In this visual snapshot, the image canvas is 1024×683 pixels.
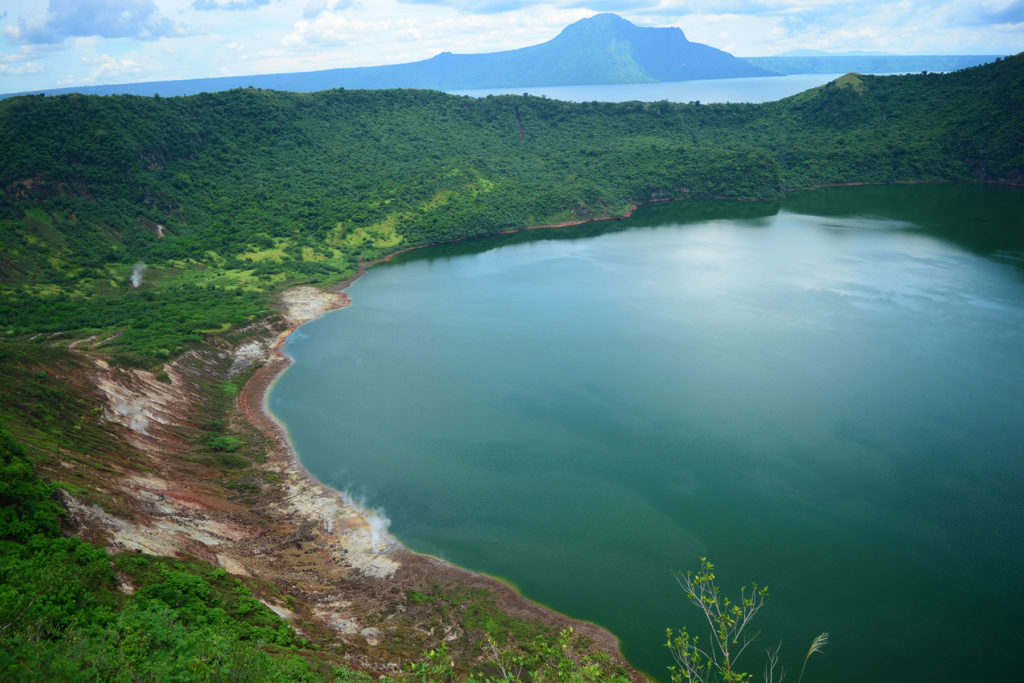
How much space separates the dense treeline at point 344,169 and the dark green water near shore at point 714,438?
48.5 feet

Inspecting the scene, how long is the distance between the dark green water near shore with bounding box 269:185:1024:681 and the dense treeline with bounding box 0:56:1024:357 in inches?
582

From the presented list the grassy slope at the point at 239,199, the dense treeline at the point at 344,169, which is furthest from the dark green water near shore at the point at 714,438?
the dense treeline at the point at 344,169

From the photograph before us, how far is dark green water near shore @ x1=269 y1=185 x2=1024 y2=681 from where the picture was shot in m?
23.6

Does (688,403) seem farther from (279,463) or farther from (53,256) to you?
(53,256)

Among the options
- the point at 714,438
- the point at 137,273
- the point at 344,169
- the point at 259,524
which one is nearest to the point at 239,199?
the point at 344,169

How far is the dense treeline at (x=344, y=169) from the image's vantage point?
54.7m

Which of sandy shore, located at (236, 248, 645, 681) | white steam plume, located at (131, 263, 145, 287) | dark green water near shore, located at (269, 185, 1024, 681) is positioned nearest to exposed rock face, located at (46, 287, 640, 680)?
sandy shore, located at (236, 248, 645, 681)

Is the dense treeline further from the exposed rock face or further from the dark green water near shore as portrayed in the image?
the dark green water near shore

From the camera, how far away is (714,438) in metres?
33.5

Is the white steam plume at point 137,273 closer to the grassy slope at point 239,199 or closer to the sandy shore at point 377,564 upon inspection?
the grassy slope at point 239,199

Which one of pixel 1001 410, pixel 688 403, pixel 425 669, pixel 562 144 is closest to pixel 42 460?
pixel 425 669

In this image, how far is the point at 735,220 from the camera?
287ft

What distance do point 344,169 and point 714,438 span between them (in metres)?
76.8

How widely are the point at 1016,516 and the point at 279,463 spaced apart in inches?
1388
